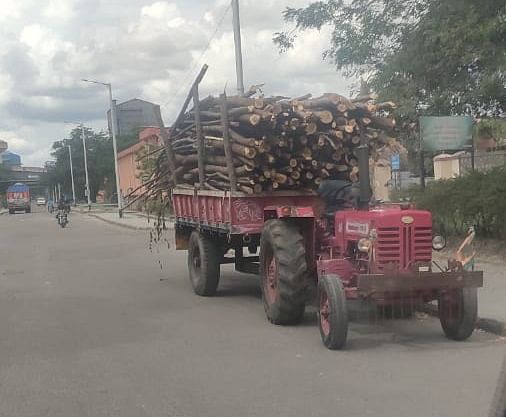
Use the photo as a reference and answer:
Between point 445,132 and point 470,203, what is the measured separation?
59.4 inches

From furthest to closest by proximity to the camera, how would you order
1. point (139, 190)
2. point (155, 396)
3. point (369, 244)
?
point (139, 190)
point (369, 244)
point (155, 396)

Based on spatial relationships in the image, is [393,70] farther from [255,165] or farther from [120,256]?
[120,256]

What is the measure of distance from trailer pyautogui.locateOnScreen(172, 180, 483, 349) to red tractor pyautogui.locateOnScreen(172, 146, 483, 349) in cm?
1

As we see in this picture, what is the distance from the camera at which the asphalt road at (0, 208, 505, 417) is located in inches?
216

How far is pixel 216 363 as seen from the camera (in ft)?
22.5

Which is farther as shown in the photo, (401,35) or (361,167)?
(401,35)

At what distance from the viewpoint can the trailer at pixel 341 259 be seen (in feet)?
23.2

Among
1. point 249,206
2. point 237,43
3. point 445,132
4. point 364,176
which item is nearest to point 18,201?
point 237,43

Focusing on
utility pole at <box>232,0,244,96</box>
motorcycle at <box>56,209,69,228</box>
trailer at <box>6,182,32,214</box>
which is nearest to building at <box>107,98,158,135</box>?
trailer at <box>6,182,32,214</box>

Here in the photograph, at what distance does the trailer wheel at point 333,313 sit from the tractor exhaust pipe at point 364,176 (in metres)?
1.07

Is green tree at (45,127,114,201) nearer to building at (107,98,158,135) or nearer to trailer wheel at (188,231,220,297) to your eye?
building at (107,98,158,135)

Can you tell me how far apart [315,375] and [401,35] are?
877cm

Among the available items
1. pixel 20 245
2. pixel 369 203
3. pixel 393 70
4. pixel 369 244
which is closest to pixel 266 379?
pixel 369 244

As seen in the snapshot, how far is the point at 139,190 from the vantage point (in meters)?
14.5
